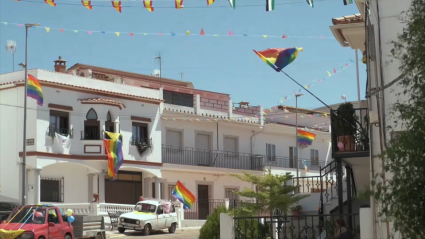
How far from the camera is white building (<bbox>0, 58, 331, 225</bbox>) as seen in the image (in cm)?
3553

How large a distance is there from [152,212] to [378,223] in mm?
20143

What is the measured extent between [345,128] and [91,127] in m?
20.7

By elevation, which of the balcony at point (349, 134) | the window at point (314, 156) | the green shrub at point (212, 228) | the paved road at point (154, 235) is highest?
the window at point (314, 156)

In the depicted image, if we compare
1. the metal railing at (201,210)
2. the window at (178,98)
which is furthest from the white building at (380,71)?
the window at (178,98)

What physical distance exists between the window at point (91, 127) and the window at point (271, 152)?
50.1 feet

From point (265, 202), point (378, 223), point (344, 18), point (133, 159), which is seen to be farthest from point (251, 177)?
point (133, 159)

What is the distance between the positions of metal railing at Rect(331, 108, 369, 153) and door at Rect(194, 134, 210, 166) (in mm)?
25222

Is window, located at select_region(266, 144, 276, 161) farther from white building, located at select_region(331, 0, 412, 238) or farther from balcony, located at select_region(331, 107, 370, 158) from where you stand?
white building, located at select_region(331, 0, 412, 238)

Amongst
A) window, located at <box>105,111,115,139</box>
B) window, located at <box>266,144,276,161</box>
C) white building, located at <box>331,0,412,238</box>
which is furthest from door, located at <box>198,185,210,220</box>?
white building, located at <box>331,0,412,238</box>

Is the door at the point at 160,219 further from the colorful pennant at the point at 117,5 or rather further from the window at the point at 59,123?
the colorful pennant at the point at 117,5

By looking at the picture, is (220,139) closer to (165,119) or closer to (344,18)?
(165,119)

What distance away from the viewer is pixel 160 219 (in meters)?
32.9

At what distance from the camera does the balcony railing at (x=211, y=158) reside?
140 feet

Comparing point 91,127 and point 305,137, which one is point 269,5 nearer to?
point 91,127
